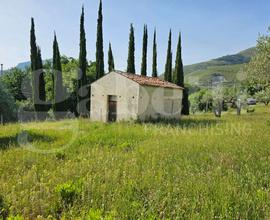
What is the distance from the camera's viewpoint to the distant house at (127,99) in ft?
70.0

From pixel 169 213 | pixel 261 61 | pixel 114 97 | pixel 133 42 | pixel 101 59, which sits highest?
pixel 133 42

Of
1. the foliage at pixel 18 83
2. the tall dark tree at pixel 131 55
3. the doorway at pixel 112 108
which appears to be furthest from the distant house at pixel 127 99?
the foliage at pixel 18 83

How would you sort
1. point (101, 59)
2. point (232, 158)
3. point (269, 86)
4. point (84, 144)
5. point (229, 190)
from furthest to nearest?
point (101, 59) < point (269, 86) < point (84, 144) < point (232, 158) < point (229, 190)

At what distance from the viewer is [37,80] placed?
35.0m

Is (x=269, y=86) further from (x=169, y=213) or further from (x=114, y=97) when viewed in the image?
(x=169, y=213)

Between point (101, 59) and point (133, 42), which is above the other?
point (133, 42)

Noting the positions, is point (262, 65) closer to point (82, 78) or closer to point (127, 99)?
point (127, 99)

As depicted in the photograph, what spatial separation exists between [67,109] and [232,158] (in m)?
28.4

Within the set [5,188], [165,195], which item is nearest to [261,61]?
[165,195]

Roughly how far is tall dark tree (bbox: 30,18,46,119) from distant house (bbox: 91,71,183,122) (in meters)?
12.5

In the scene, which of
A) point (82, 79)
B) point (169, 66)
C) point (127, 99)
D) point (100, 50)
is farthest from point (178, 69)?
point (127, 99)

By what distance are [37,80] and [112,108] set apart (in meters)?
→ 16.2

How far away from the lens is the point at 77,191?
529 cm

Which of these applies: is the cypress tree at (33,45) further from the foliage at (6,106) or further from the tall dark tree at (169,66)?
the tall dark tree at (169,66)
